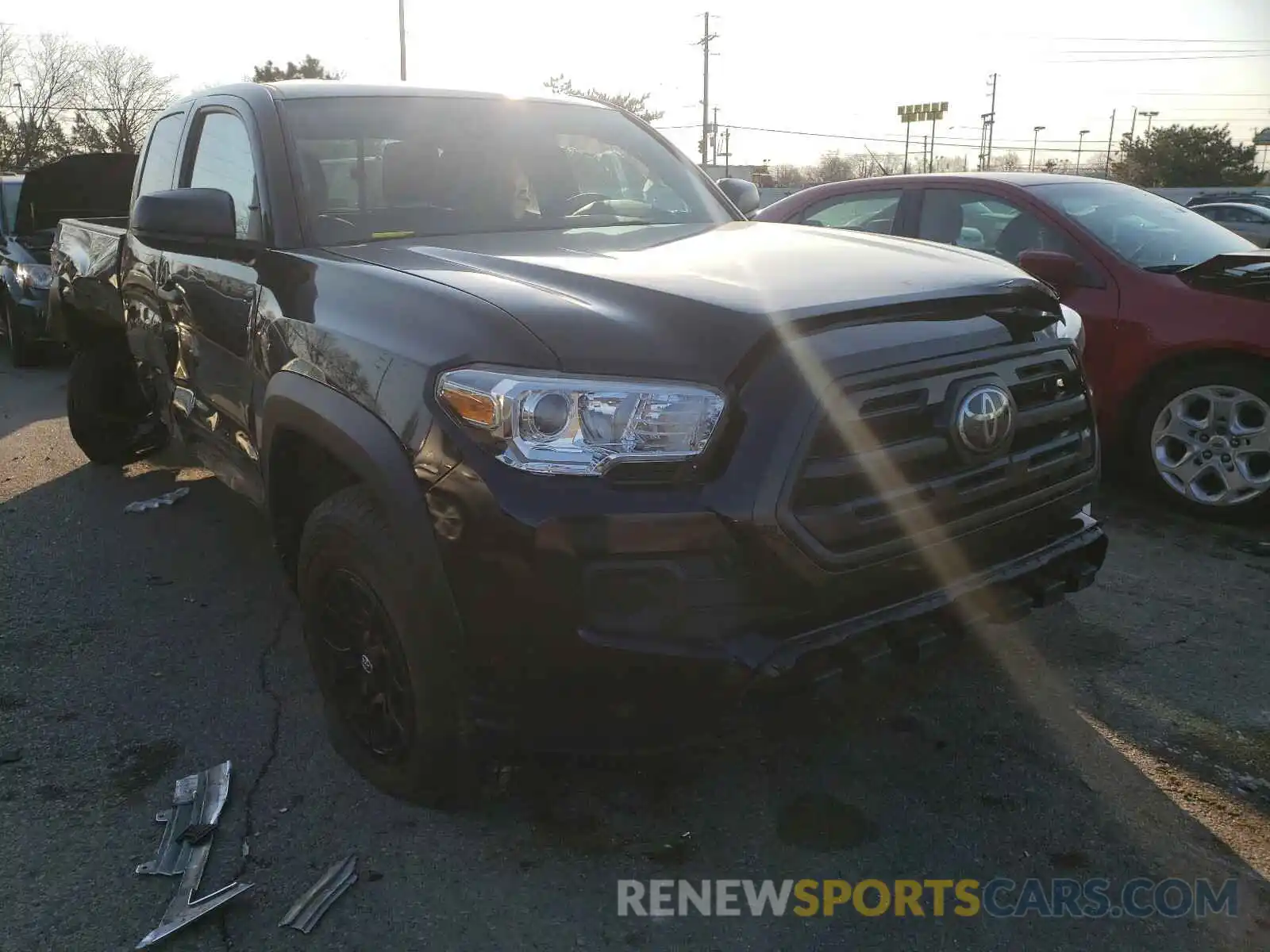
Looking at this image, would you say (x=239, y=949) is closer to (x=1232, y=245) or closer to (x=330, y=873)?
(x=330, y=873)

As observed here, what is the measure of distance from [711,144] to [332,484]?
67.1m

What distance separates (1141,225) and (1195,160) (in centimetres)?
6200

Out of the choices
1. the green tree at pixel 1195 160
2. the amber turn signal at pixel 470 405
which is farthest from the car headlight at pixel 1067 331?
the green tree at pixel 1195 160

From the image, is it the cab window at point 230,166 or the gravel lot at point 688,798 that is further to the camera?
the cab window at point 230,166

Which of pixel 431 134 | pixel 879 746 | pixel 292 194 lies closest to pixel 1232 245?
pixel 879 746

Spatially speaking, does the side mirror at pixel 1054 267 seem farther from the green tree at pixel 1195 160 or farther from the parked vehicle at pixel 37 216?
the green tree at pixel 1195 160

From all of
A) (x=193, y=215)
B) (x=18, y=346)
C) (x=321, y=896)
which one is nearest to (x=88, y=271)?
(x=193, y=215)

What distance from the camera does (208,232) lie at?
3.04m

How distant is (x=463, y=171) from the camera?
3408 mm

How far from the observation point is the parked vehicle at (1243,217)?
2078 cm

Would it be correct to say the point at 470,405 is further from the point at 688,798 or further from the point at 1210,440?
the point at 1210,440

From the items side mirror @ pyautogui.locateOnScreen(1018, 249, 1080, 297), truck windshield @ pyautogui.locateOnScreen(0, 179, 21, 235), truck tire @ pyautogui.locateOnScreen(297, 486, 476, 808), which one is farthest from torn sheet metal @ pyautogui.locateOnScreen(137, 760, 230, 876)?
truck windshield @ pyautogui.locateOnScreen(0, 179, 21, 235)

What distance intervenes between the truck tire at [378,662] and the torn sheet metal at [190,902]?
43 centimetres

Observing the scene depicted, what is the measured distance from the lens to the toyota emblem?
7.57 ft
